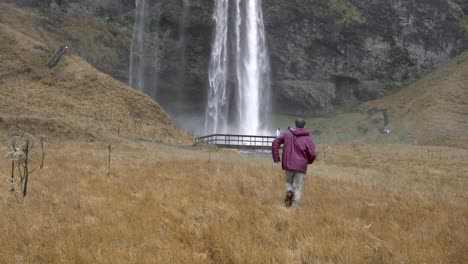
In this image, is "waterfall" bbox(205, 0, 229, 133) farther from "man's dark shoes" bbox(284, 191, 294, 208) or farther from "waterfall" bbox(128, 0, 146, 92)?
"man's dark shoes" bbox(284, 191, 294, 208)

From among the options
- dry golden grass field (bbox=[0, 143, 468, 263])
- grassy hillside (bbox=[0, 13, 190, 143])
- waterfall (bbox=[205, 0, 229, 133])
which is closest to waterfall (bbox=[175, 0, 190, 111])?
waterfall (bbox=[205, 0, 229, 133])

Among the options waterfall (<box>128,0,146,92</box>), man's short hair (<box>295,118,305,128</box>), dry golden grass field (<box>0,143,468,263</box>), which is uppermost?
waterfall (<box>128,0,146,92</box>)

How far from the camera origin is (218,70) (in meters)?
56.5

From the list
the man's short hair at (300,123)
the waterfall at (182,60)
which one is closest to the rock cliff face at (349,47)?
the waterfall at (182,60)

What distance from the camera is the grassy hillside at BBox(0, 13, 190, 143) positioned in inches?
1248

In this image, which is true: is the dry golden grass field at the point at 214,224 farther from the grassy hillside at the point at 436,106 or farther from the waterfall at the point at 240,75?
the waterfall at the point at 240,75

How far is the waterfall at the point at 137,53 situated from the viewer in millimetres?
54531

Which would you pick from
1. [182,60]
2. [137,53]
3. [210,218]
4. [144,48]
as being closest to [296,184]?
[210,218]

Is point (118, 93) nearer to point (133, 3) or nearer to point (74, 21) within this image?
point (74, 21)

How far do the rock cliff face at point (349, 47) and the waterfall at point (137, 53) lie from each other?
6.13 metres

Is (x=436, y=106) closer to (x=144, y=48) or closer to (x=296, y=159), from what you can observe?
(x=144, y=48)

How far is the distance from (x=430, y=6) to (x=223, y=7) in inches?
1301

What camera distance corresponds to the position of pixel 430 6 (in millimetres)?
64062

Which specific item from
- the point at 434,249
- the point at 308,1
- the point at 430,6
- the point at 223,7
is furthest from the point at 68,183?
the point at 430,6
